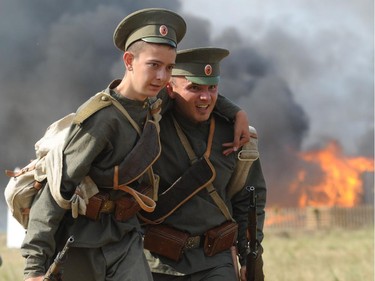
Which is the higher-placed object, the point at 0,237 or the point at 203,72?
the point at 0,237

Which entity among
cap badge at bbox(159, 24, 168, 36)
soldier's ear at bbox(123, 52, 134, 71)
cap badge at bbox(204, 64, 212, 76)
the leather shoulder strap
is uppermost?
cap badge at bbox(204, 64, 212, 76)

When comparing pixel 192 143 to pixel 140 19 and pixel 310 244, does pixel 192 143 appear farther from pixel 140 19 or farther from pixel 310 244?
pixel 310 244

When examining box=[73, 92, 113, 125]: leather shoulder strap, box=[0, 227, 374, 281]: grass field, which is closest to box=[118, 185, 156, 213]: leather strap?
box=[73, 92, 113, 125]: leather shoulder strap

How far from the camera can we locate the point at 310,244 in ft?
52.4

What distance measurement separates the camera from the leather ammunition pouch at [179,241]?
17.6 ft

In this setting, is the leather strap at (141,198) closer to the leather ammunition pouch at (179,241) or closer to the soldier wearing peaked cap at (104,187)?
the soldier wearing peaked cap at (104,187)

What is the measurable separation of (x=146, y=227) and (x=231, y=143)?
30.1 inches

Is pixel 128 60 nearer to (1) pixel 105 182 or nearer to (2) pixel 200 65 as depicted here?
(1) pixel 105 182

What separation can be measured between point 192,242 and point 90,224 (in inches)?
45.9

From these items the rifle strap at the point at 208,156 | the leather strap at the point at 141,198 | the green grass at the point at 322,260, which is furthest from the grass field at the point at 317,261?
the leather strap at the point at 141,198

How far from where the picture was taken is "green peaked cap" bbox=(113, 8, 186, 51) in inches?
179

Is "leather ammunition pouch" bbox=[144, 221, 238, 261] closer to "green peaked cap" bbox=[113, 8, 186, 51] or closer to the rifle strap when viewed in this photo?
the rifle strap

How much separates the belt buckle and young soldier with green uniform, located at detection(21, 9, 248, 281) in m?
0.92

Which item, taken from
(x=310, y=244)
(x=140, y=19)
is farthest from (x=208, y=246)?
(x=310, y=244)
